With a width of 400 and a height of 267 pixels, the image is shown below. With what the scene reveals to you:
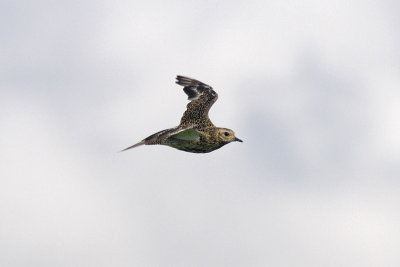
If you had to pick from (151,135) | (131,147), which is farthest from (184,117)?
(131,147)

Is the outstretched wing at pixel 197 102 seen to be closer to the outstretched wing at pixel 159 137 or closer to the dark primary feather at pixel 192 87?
the dark primary feather at pixel 192 87

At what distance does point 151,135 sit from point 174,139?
1.56m

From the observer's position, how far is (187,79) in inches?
1951

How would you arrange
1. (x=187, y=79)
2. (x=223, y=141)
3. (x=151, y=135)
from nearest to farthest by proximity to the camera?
(x=151, y=135) → (x=223, y=141) → (x=187, y=79)

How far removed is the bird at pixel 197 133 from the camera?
134 ft

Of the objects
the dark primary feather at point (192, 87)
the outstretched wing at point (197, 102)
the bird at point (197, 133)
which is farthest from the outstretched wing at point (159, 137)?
the dark primary feather at point (192, 87)

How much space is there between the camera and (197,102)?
46219 mm

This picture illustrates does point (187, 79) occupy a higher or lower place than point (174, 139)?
higher

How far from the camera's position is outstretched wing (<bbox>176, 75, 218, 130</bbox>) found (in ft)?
145

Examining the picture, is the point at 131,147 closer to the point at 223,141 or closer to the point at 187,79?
the point at 223,141

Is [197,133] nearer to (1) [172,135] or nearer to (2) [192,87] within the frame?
(1) [172,135]

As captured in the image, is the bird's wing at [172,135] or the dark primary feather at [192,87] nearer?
the bird's wing at [172,135]

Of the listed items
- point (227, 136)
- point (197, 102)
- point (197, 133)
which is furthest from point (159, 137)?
point (197, 102)

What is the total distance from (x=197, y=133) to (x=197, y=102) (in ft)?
12.5
